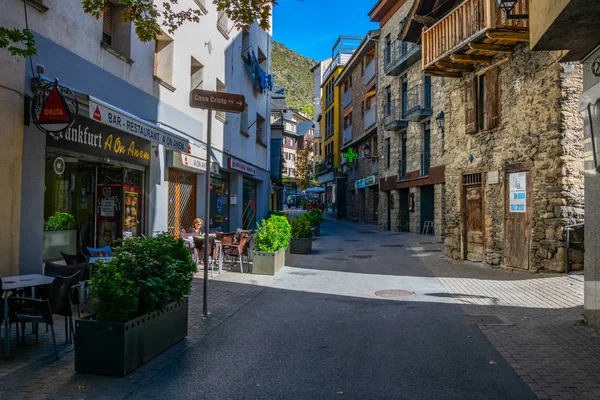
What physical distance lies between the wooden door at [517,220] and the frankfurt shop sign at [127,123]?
8050 millimetres

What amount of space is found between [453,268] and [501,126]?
3.87m

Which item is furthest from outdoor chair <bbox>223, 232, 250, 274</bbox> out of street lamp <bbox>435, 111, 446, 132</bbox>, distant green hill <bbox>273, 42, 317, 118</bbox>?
distant green hill <bbox>273, 42, 317, 118</bbox>

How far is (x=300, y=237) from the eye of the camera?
1593cm

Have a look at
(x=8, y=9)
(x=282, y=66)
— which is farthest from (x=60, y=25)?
(x=282, y=66)

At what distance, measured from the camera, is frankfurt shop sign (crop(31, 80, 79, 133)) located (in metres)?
6.96

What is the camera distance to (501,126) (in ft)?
40.1

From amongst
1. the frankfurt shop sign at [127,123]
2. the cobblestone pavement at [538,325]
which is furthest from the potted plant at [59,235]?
the cobblestone pavement at [538,325]

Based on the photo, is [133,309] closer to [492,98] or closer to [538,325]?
[538,325]

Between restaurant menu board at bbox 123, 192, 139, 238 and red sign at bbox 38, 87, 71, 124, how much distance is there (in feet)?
12.6

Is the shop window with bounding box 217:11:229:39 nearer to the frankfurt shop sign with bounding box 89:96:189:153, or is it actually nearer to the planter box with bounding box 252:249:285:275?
the frankfurt shop sign with bounding box 89:96:189:153

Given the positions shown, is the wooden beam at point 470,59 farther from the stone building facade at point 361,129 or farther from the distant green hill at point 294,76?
the distant green hill at point 294,76

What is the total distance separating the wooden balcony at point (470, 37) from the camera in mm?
11188

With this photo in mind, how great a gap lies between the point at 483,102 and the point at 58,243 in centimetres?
1111

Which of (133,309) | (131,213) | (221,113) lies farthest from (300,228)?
(133,309)
